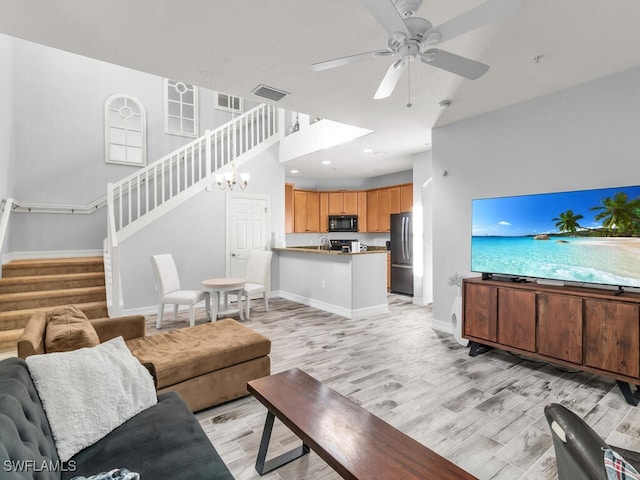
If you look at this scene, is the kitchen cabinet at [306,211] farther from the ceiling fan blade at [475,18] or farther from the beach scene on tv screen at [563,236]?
the ceiling fan blade at [475,18]

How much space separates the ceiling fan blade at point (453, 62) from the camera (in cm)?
189

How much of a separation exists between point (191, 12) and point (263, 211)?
442 cm

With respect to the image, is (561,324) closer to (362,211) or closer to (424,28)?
(424,28)

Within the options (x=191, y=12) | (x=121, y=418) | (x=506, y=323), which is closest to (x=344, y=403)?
(x=121, y=418)

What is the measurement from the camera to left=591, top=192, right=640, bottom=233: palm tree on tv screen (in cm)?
261

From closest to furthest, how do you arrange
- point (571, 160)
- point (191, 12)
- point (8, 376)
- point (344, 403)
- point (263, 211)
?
point (8, 376) → point (344, 403) → point (191, 12) → point (571, 160) → point (263, 211)

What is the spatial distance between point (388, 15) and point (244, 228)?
4.97 m

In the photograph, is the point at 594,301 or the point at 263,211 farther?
the point at 263,211

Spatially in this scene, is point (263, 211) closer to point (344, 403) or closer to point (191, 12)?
point (191, 12)

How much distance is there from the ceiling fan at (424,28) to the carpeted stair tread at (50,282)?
4.15 m

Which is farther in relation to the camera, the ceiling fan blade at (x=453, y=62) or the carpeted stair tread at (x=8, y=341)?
the carpeted stair tread at (x=8, y=341)

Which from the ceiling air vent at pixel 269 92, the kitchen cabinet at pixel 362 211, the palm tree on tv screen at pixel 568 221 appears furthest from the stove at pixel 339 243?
the palm tree on tv screen at pixel 568 221

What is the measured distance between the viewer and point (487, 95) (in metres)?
3.24

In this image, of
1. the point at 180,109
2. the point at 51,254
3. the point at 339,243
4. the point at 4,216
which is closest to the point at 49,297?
the point at 4,216
